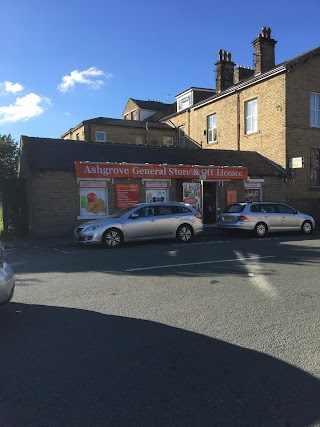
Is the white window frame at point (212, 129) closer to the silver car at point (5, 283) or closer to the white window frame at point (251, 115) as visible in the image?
the white window frame at point (251, 115)

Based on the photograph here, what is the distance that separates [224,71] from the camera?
2759cm

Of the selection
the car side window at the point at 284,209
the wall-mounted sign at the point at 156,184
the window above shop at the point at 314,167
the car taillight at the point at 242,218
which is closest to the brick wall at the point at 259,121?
the window above shop at the point at 314,167

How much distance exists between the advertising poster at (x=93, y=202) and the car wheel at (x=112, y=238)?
4.29m

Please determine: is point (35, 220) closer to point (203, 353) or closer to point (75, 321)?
point (75, 321)

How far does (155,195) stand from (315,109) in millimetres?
10922

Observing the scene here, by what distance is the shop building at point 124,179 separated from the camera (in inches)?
631

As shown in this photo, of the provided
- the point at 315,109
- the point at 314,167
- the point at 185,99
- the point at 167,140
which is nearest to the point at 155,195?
the point at 314,167

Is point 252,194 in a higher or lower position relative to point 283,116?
lower

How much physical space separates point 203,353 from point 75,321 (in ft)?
6.04

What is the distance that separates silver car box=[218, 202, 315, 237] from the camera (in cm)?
1602

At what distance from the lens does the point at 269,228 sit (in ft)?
53.9

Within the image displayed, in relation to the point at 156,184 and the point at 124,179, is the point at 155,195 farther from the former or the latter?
the point at 124,179

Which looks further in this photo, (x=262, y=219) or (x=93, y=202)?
(x=93, y=202)

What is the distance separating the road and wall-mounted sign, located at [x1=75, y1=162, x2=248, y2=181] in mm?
8937
